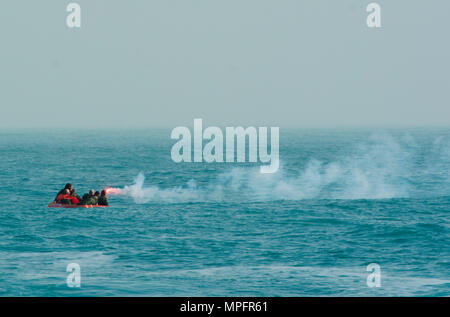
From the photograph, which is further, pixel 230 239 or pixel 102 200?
pixel 102 200

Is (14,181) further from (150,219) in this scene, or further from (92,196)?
(150,219)

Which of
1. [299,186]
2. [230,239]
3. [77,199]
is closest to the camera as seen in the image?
[230,239]

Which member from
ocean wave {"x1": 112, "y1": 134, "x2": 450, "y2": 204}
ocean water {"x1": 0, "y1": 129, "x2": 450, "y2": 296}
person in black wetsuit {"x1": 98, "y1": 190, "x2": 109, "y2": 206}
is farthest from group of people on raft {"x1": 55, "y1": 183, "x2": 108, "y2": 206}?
ocean wave {"x1": 112, "y1": 134, "x2": 450, "y2": 204}

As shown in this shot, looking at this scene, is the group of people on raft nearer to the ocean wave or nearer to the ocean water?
the ocean water

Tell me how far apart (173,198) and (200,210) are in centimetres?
922

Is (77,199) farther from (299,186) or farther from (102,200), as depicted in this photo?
(299,186)

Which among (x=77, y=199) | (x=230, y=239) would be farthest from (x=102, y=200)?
(x=230, y=239)

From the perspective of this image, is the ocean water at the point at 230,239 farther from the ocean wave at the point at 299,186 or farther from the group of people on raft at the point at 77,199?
the group of people on raft at the point at 77,199

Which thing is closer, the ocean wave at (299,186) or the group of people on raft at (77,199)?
the group of people on raft at (77,199)

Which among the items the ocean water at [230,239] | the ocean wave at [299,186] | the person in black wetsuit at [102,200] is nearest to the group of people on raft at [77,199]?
the person in black wetsuit at [102,200]

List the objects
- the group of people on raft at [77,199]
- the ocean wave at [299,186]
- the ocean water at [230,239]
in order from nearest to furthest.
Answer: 1. the ocean water at [230,239]
2. the group of people on raft at [77,199]
3. the ocean wave at [299,186]

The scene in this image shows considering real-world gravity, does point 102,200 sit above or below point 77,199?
below

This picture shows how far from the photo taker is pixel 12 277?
1469 inches
